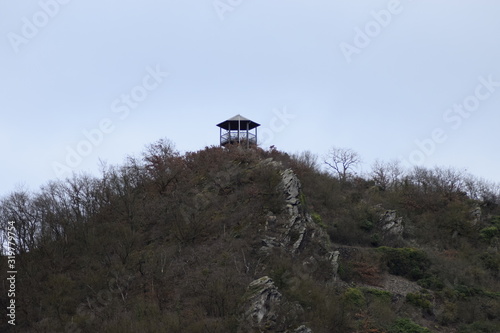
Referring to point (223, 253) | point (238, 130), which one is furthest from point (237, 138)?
point (223, 253)

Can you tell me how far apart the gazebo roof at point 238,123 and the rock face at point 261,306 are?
74.2 feet

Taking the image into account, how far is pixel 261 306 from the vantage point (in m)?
27.8

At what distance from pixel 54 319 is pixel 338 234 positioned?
20790 mm

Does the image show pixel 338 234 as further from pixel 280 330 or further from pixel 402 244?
pixel 280 330

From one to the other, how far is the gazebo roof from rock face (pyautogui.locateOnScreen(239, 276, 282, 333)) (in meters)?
22.6

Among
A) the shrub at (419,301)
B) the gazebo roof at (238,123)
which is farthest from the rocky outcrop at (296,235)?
the gazebo roof at (238,123)

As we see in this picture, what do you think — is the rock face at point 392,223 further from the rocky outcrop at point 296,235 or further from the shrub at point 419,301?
the shrub at point 419,301

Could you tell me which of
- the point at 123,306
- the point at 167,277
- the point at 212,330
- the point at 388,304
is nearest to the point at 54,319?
the point at 123,306

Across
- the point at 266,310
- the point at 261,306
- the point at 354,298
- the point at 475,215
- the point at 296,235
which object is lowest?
the point at 266,310

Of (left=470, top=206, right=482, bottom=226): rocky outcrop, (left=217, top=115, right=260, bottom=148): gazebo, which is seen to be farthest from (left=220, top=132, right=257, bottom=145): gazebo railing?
(left=470, top=206, right=482, bottom=226): rocky outcrop

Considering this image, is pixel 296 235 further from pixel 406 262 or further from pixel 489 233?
pixel 489 233

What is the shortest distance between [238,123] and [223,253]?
1846 cm

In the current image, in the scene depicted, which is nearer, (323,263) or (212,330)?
(212,330)

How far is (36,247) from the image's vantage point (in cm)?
3834
